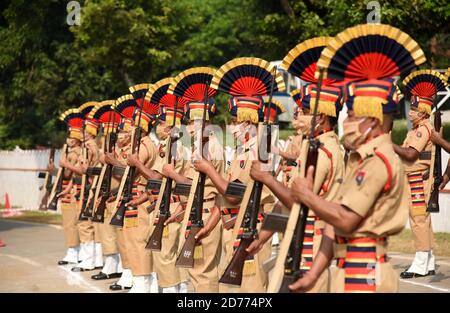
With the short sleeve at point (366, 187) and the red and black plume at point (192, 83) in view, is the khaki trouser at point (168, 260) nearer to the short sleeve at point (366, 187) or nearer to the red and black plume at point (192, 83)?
the red and black plume at point (192, 83)

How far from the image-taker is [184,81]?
8898 millimetres

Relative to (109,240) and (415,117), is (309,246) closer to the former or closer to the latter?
(415,117)

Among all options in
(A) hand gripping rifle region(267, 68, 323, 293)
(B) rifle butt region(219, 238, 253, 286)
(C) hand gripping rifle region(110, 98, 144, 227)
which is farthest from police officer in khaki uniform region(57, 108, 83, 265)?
(A) hand gripping rifle region(267, 68, 323, 293)

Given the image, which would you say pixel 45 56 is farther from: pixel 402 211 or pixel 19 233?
pixel 402 211

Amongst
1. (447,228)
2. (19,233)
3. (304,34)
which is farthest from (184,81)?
(304,34)

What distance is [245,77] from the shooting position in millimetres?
7777

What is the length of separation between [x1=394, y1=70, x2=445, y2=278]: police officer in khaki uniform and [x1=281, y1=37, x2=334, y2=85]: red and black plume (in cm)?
369

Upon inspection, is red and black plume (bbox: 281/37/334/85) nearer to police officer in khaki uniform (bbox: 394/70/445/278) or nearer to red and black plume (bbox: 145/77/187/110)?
red and black plume (bbox: 145/77/187/110)

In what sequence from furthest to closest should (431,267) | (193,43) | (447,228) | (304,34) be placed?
1. (193,43)
2. (304,34)
3. (447,228)
4. (431,267)

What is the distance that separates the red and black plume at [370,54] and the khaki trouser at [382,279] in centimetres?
124

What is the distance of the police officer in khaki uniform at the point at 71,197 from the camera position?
1370 centimetres

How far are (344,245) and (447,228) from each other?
34.5 feet

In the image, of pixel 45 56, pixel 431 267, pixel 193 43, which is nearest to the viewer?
pixel 431 267

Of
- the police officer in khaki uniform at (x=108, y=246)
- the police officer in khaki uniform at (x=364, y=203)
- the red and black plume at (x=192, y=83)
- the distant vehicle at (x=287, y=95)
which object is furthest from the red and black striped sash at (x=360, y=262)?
the distant vehicle at (x=287, y=95)
